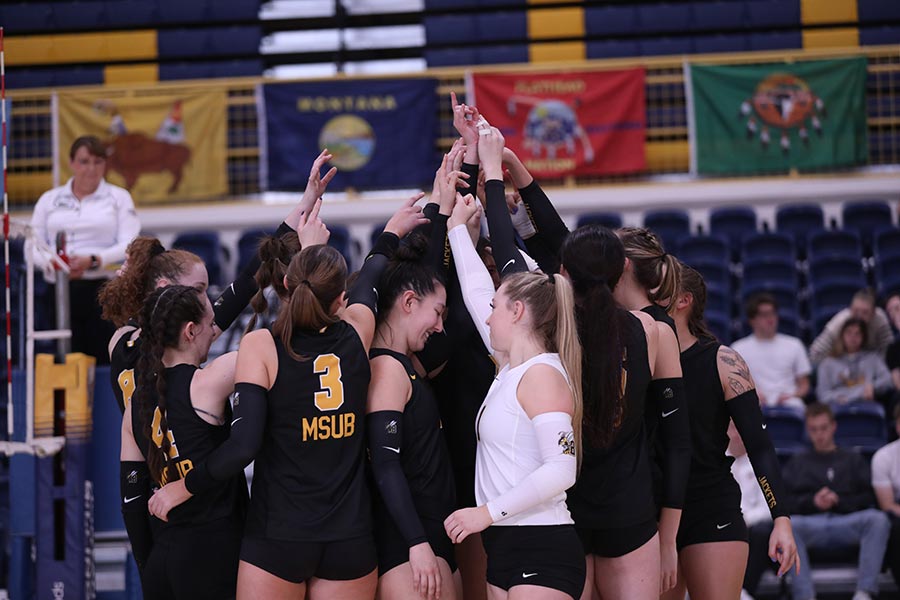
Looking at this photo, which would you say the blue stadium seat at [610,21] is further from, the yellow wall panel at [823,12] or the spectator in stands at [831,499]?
the spectator in stands at [831,499]

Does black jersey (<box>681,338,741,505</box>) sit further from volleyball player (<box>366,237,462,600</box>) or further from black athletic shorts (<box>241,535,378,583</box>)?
black athletic shorts (<box>241,535,378,583</box>)

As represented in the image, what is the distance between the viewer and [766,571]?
733 centimetres

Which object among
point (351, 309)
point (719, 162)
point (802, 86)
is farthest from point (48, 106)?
point (351, 309)

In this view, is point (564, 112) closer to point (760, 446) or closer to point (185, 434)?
point (760, 446)

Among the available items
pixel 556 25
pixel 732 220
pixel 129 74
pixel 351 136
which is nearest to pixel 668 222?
pixel 732 220

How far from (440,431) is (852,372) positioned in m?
6.02

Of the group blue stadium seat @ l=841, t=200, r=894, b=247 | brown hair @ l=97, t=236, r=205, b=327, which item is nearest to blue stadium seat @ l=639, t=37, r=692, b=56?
blue stadium seat @ l=841, t=200, r=894, b=247

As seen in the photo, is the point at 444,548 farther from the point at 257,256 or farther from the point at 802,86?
the point at 802,86

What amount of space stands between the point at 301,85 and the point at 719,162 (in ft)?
15.1

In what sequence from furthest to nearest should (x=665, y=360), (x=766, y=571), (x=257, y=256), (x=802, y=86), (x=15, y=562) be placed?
(x=802, y=86) < (x=766, y=571) < (x=15, y=562) < (x=257, y=256) < (x=665, y=360)

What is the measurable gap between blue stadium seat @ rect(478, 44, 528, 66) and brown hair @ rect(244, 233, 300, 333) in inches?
376

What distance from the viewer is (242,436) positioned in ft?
11.0

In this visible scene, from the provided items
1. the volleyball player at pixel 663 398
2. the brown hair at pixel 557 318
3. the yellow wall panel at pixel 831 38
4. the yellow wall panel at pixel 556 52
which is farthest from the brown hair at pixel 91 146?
the yellow wall panel at pixel 831 38

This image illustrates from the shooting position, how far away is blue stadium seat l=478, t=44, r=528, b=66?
521 inches
